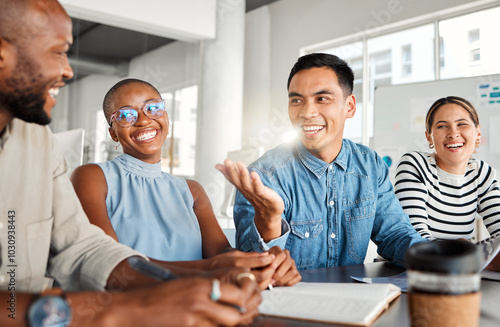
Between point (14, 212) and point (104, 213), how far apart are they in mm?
371

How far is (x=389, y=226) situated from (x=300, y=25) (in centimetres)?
526

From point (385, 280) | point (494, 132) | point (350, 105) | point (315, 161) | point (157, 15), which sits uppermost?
point (157, 15)

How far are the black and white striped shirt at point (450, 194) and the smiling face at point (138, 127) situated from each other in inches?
45.8

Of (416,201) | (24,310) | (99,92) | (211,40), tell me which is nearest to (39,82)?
(24,310)

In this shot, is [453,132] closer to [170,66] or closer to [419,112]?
[419,112]

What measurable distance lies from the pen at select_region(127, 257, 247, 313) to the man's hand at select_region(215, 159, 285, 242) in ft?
1.02

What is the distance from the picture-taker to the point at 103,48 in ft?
17.5

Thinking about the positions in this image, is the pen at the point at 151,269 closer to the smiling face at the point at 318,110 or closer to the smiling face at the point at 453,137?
the smiling face at the point at 318,110

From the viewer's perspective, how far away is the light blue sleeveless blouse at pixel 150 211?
130 cm

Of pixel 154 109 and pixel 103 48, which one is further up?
pixel 103 48

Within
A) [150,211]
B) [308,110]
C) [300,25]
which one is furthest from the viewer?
[300,25]

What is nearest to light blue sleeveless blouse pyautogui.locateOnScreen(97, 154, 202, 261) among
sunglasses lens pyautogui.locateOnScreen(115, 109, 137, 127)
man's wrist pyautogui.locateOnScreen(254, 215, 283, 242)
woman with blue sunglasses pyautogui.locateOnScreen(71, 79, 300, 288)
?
woman with blue sunglasses pyautogui.locateOnScreen(71, 79, 300, 288)

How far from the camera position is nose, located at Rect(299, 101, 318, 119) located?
1704 millimetres

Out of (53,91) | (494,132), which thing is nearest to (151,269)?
(53,91)
